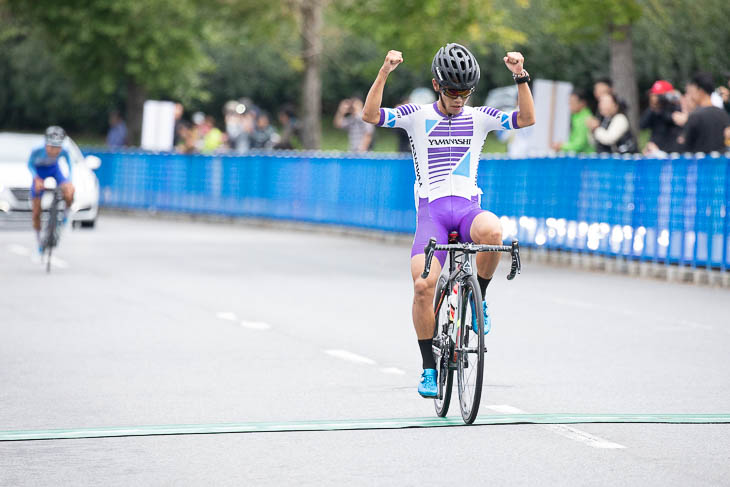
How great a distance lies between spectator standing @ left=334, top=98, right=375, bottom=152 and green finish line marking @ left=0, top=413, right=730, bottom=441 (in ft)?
67.4

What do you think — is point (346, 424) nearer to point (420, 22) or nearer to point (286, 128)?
point (286, 128)

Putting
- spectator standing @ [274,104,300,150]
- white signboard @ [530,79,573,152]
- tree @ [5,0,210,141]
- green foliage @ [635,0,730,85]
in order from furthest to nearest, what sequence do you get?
tree @ [5,0,210,141] → green foliage @ [635,0,730,85] → spectator standing @ [274,104,300,150] → white signboard @ [530,79,573,152]

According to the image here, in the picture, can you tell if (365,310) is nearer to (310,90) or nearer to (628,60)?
(628,60)

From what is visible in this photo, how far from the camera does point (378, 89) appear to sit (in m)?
8.55

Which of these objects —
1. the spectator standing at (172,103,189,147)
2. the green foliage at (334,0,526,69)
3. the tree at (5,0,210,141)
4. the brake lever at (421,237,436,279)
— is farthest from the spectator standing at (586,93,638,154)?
the tree at (5,0,210,141)

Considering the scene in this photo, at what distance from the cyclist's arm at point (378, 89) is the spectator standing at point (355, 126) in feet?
66.5

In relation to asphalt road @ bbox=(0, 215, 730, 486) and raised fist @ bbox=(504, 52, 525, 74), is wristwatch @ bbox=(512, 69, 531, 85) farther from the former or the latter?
asphalt road @ bbox=(0, 215, 730, 486)

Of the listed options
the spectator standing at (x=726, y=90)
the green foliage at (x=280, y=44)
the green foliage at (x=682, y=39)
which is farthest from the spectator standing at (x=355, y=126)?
the spectator standing at (x=726, y=90)

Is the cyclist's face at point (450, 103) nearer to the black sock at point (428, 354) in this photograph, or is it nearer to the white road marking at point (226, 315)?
the black sock at point (428, 354)

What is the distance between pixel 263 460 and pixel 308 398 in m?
1.98

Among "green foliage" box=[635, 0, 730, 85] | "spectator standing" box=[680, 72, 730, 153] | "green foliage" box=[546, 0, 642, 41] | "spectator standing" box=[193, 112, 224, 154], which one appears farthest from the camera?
"spectator standing" box=[193, 112, 224, 154]

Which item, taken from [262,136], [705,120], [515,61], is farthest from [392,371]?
[262,136]

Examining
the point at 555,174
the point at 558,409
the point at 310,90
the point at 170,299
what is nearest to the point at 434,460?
the point at 558,409

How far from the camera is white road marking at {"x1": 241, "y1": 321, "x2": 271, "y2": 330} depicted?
1316 cm
